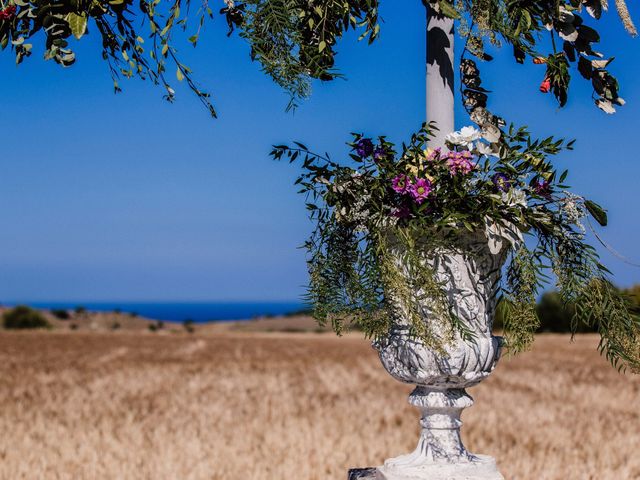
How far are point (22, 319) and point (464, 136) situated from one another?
3365cm

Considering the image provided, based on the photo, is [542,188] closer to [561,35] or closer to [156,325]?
[561,35]

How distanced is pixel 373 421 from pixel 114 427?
2.61 meters

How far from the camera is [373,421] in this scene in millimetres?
7719

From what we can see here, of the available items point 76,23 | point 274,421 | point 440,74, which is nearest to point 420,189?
point 440,74

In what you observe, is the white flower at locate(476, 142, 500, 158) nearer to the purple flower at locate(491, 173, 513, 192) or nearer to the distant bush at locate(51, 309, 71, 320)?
the purple flower at locate(491, 173, 513, 192)

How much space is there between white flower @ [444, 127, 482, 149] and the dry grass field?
3.26 m

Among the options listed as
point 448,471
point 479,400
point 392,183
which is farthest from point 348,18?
point 479,400

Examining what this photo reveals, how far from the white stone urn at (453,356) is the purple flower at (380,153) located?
1.32 ft

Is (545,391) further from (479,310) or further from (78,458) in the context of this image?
(479,310)

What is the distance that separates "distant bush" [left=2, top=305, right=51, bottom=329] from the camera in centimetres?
3316

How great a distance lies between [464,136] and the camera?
2.85 m

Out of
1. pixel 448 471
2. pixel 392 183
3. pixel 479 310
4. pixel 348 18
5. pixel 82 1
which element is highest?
pixel 348 18

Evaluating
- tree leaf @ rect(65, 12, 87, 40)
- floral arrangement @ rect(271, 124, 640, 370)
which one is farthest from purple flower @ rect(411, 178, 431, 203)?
→ tree leaf @ rect(65, 12, 87, 40)

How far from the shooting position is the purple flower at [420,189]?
2736mm
